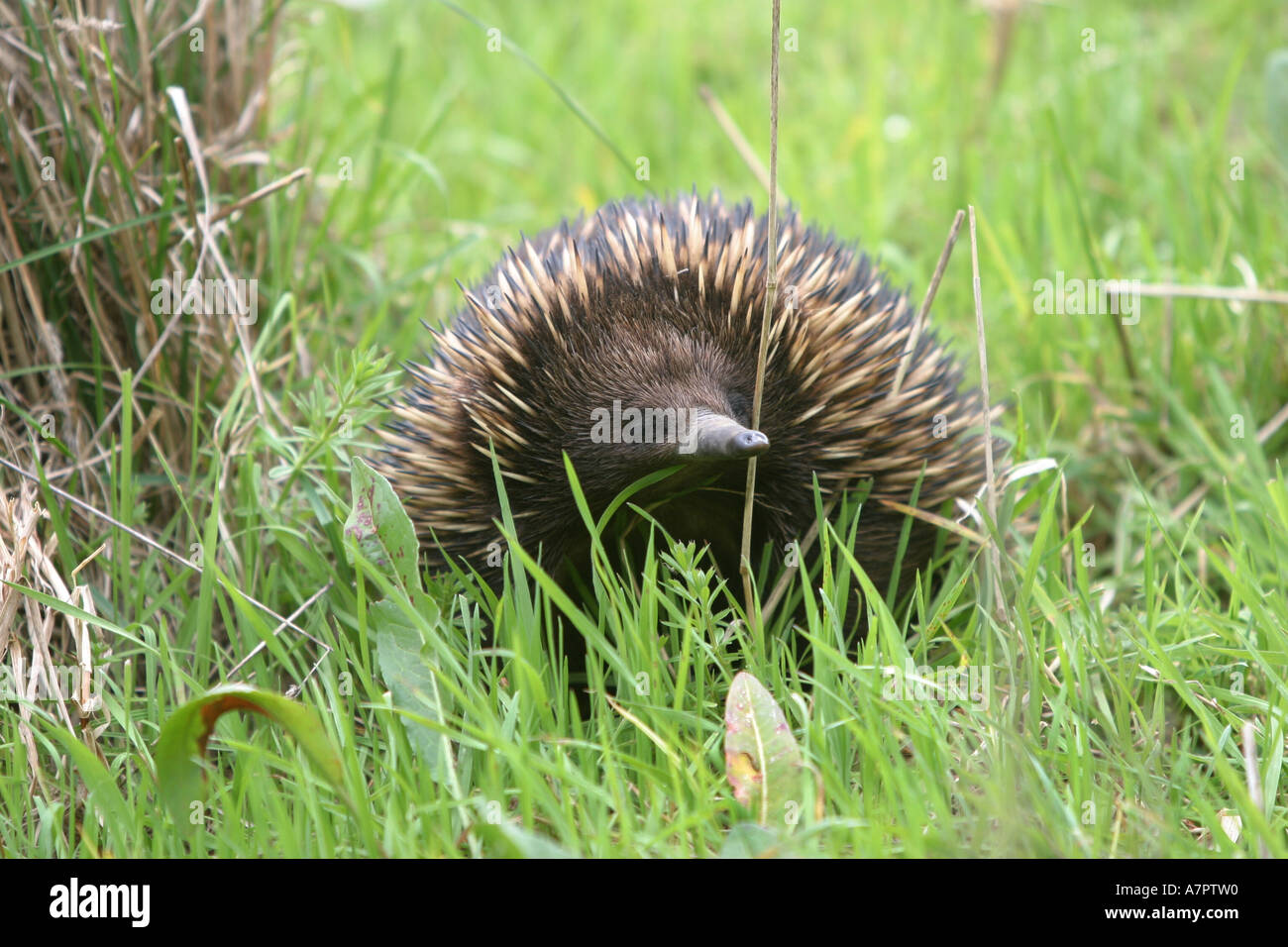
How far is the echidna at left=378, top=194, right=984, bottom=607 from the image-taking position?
2223 millimetres

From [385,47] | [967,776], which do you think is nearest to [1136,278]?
[967,776]

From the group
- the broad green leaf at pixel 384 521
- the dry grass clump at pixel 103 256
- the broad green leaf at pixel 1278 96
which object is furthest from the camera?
the broad green leaf at pixel 1278 96

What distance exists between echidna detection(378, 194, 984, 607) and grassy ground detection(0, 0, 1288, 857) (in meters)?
0.14

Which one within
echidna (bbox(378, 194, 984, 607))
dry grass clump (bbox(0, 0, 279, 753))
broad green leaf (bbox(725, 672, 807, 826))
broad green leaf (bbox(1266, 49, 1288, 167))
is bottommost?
broad green leaf (bbox(725, 672, 807, 826))

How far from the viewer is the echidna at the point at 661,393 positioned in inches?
87.5

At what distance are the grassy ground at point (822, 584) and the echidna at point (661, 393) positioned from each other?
0.47 ft

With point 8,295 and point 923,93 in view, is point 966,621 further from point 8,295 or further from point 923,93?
point 923,93

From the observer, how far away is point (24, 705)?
198 cm

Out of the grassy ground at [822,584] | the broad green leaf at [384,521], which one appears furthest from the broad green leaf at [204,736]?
the broad green leaf at [384,521]

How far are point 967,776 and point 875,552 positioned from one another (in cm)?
83

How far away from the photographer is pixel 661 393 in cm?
214

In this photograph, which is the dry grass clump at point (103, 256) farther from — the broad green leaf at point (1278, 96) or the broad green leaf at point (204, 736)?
the broad green leaf at point (1278, 96)

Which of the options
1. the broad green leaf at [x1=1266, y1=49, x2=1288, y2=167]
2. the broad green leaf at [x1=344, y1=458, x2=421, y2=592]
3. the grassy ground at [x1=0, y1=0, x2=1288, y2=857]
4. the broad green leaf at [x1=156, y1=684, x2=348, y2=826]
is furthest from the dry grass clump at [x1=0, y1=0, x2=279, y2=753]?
the broad green leaf at [x1=1266, y1=49, x2=1288, y2=167]

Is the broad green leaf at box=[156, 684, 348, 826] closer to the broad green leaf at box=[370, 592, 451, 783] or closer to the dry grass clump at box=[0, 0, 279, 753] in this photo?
the broad green leaf at box=[370, 592, 451, 783]
